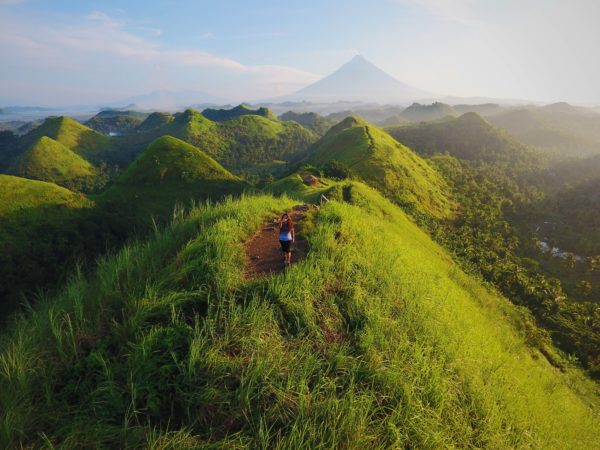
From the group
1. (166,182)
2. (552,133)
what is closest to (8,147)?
(166,182)

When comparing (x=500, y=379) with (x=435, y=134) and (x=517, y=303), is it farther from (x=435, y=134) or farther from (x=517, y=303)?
(x=435, y=134)

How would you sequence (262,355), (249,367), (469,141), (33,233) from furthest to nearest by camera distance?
1. (469,141)
2. (33,233)
3. (262,355)
4. (249,367)

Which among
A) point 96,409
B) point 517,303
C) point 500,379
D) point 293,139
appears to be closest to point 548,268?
point 517,303

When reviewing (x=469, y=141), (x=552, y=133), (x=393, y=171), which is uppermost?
(x=552, y=133)

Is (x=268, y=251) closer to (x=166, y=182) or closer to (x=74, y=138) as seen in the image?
(x=166, y=182)

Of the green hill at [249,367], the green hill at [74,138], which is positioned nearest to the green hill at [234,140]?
the green hill at [74,138]

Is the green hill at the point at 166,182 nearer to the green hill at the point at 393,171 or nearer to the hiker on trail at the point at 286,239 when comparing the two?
the green hill at the point at 393,171

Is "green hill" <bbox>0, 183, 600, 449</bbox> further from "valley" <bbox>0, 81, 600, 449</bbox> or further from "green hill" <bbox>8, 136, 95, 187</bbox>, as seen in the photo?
"green hill" <bbox>8, 136, 95, 187</bbox>
